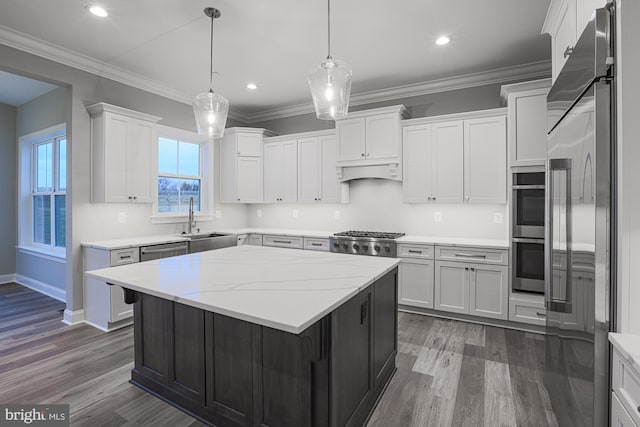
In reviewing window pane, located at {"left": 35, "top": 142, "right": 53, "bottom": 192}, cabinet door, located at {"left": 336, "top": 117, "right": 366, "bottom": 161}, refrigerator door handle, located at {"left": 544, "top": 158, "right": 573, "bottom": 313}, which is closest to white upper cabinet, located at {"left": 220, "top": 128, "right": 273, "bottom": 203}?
cabinet door, located at {"left": 336, "top": 117, "right": 366, "bottom": 161}

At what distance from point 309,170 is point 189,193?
6.37ft

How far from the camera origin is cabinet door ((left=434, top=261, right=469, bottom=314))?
3.49 m

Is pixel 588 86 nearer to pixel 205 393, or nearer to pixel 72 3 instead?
pixel 205 393

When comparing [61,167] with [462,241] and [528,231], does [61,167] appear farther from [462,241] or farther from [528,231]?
[528,231]

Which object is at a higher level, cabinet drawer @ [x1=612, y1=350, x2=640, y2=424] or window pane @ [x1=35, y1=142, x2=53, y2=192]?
window pane @ [x1=35, y1=142, x2=53, y2=192]

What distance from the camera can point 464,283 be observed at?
3.49 m

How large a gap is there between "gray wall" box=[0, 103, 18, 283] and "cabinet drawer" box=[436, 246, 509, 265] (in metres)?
6.70

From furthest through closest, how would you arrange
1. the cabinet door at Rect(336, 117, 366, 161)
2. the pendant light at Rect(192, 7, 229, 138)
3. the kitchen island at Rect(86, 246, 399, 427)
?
the cabinet door at Rect(336, 117, 366, 161) → the pendant light at Rect(192, 7, 229, 138) → the kitchen island at Rect(86, 246, 399, 427)

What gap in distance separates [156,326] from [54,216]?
401cm

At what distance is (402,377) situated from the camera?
2432 millimetres

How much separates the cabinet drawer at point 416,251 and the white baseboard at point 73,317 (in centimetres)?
375

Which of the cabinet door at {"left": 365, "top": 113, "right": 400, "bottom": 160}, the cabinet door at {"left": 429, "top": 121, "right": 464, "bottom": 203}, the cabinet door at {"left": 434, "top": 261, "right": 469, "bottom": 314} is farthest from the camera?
the cabinet door at {"left": 365, "top": 113, "right": 400, "bottom": 160}

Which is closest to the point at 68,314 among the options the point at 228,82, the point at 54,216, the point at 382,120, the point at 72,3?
the point at 54,216

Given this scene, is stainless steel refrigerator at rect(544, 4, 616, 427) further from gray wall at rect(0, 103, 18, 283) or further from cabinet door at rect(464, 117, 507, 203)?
gray wall at rect(0, 103, 18, 283)
